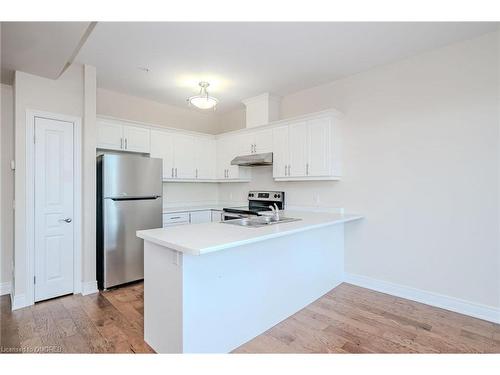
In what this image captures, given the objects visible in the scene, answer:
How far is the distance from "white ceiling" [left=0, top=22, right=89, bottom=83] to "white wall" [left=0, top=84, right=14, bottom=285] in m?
0.43

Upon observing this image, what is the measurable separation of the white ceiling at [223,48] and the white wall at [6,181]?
562mm

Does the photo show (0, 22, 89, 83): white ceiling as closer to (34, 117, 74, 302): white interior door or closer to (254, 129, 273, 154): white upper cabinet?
(34, 117, 74, 302): white interior door

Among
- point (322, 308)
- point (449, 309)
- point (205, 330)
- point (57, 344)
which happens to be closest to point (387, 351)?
point (322, 308)

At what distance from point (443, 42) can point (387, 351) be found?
2.92 metres

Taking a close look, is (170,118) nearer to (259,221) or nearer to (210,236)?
(259,221)

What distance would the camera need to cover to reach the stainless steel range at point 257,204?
164 inches

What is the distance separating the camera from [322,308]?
281 centimetres

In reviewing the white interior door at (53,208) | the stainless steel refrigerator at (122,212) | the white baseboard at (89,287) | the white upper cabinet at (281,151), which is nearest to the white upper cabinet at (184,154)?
the stainless steel refrigerator at (122,212)

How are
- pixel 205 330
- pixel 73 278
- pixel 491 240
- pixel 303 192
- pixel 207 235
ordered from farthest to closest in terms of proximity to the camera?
pixel 303 192, pixel 73 278, pixel 491 240, pixel 207 235, pixel 205 330

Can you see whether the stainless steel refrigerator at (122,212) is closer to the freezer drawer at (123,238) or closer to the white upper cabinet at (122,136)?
the freezer drawer at (123,238)

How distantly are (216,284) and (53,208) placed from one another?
2.26 metres

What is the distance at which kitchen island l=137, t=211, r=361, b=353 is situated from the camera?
1804 mm

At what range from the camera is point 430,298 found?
2.88 meters
